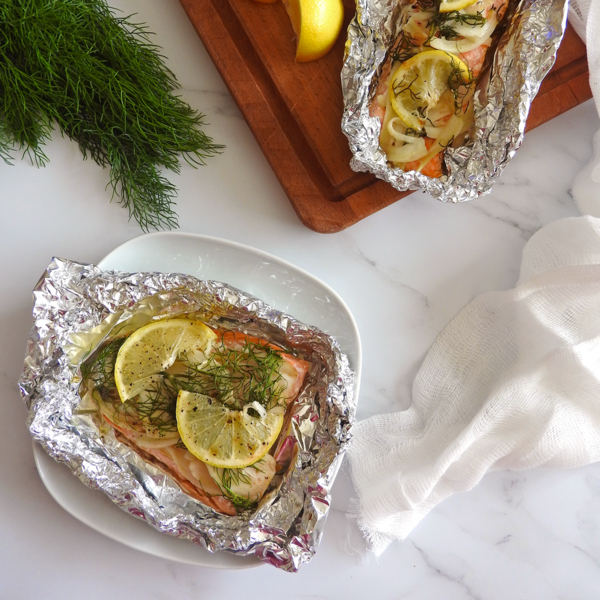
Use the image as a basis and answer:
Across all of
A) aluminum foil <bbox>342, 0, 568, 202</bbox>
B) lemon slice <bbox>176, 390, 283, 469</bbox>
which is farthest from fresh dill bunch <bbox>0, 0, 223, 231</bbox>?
lemon slice <bbox>176, 390, 283, 469</bbox>

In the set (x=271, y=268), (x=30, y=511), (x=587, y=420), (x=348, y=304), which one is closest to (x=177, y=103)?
(x=271, y=268)

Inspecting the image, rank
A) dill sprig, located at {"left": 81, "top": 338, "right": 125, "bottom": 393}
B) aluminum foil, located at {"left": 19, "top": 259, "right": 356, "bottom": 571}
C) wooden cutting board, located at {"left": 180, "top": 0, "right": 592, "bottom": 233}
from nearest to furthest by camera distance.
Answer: aluminum foil, located at {"left": 19, "top": 259, "right": 356, "bottom": 571}, dill sprig, located at {"left": 81, "top": 338, "right": 125, "bottom": 393}, wooden cutting board, located at {"left": 180, "top": 0, "right": 592, "bottom": 233}

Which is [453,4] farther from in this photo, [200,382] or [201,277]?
[200,382]

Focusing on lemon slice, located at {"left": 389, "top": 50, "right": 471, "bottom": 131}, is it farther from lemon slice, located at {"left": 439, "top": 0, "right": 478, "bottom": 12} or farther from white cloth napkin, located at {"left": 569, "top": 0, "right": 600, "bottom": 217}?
white cloth napkin, located at {"left": 569, "top": 0, "right": 600, "bottom": 217}

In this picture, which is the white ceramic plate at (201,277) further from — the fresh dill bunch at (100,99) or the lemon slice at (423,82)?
the lemon slice at (423,82)

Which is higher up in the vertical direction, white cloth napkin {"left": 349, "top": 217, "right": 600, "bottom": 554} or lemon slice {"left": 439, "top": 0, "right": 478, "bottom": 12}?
lemon slice {"left": 439, "top": 0, "right": 478, "bottom": 12}

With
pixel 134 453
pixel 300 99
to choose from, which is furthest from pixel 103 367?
pixel 300 99
